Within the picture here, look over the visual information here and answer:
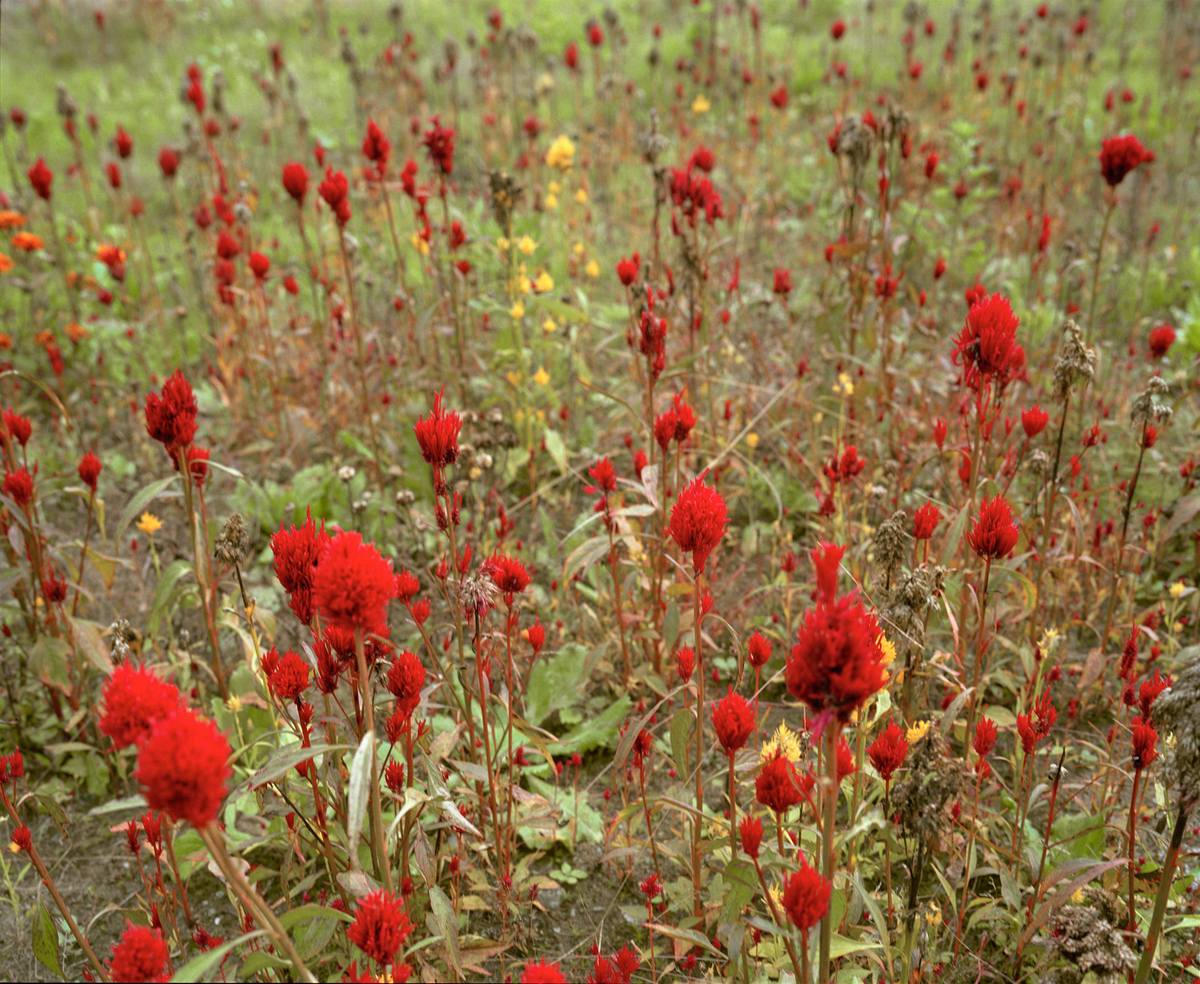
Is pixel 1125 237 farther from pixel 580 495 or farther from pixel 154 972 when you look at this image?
pixel 154 972

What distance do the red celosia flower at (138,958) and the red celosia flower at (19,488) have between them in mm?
1371

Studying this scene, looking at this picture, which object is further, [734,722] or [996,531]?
[996,531]

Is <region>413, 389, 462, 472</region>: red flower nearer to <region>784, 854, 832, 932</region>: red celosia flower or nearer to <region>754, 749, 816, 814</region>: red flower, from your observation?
<region>754, 749, 816, 814</region>: red flower

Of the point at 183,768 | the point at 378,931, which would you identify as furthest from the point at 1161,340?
the point at 183,768

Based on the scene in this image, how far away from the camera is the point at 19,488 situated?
1959 mm

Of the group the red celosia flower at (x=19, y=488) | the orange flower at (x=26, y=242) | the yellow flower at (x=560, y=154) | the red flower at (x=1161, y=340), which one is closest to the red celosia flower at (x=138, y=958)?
the red celosia flower at (x=19, y=488)

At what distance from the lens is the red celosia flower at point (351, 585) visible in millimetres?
1007

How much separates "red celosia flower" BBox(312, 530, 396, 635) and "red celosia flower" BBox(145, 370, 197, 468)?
687 millimetres

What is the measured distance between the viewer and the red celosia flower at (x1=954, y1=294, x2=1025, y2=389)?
1595 mm

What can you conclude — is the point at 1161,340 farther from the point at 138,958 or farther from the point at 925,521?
the point at 138,958

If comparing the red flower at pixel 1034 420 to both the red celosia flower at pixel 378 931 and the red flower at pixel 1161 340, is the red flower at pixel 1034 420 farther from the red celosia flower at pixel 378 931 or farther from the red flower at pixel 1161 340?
the red celosia flower at pixel 378 931

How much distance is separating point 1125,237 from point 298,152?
6.28 m

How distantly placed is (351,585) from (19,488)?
1.42 m

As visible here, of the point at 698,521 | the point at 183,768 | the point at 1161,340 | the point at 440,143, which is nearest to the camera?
the point at 183,768
